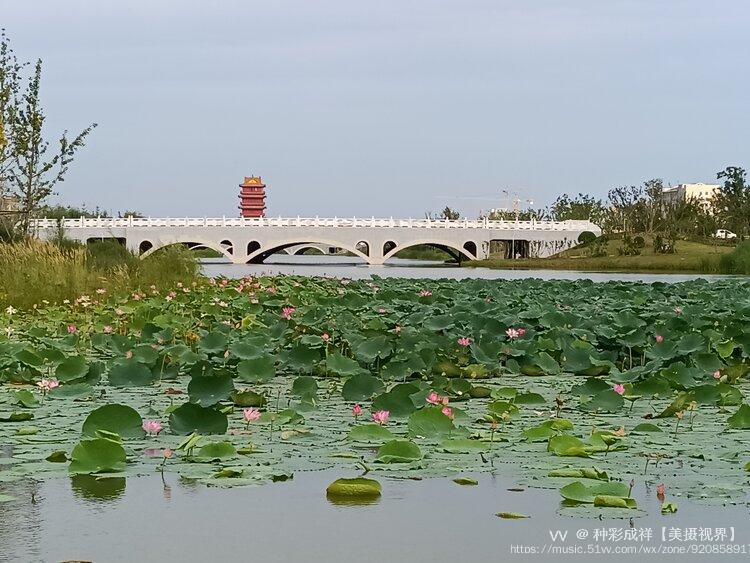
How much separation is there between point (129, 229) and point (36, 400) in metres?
55.3

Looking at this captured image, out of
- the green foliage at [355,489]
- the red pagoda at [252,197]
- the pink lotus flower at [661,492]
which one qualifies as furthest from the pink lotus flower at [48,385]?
the red pagoda at [252,197]

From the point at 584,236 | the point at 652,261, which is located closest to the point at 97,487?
the point at 652,261

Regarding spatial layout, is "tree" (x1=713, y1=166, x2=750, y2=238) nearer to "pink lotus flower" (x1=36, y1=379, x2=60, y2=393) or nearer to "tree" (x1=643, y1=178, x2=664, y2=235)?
"tree" (x1=643, y1=178, x2=664, y2=235)

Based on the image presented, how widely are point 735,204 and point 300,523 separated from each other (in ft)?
192

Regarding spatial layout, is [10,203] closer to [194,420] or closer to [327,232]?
[194,420]

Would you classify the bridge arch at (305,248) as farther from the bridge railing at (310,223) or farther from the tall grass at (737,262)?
the tall grass at (737,262)

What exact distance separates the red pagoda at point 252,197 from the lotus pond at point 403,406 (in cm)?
9869

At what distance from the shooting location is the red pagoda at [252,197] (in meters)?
108

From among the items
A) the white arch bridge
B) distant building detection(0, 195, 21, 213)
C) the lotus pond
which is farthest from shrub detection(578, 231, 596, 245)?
the lotus pond

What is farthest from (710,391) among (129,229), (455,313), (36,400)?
(129,229)

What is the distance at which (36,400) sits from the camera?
5645mm

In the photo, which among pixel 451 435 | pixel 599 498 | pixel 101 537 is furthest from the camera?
pixel 451 435

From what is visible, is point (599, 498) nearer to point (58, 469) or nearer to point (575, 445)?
point (575, 445)

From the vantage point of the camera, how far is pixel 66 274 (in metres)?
13.8
